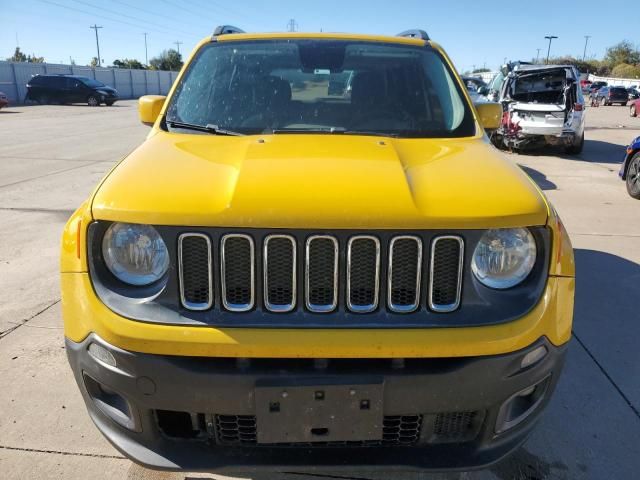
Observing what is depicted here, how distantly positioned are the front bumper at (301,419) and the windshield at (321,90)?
137 centimetres

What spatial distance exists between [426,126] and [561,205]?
5.71m

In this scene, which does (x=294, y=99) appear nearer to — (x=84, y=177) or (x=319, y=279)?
(x=319, y=279)

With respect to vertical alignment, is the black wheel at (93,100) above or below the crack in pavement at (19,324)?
above

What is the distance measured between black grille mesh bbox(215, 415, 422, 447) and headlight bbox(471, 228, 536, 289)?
0.57 m

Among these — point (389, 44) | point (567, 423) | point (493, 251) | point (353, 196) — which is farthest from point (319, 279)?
point (389, 44)

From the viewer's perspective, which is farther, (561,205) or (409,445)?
(561,205)

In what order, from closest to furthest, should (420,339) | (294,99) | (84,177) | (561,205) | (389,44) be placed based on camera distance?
(420,339) < (294,99) < (389,44) < (561,205) < (84,177)

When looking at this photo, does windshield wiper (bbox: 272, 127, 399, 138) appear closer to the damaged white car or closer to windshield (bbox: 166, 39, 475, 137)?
windshield (bbox: 166, 39, 475, 137)

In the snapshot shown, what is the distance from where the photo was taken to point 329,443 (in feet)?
6.48

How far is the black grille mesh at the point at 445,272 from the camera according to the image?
1874mm

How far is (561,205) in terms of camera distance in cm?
787

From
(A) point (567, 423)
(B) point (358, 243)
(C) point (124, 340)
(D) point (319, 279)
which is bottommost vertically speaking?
(A) point (567, 423)

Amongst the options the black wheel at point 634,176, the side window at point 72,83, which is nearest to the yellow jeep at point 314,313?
the black wheel at point 634,176

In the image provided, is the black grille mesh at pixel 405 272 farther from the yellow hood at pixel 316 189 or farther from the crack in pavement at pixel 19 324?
the crack in pavement at pixel 19 324
